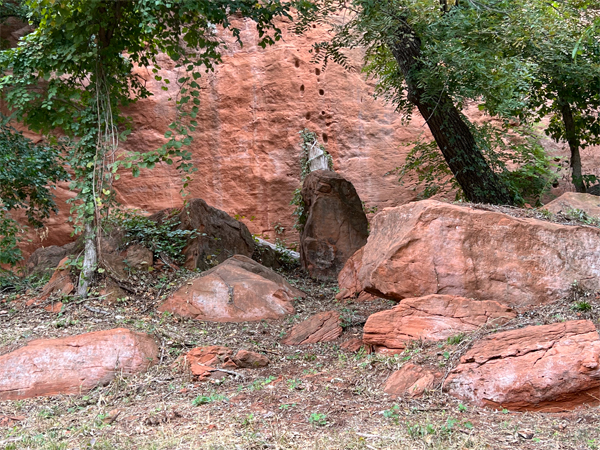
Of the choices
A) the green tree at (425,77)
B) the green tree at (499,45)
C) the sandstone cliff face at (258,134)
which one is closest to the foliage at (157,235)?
the green tree at (425,77)

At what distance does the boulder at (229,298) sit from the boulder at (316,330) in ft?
2.43

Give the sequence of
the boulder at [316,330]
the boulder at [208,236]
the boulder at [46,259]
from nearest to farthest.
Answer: the boulder at [316,330], the boulder at [208,236], the boulder at [46,259]

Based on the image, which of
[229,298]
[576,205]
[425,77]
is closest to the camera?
[229,298]

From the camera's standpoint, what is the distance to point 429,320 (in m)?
Answer: 4.76

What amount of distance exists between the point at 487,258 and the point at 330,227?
14.1ft

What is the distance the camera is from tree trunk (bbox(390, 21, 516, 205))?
7.83 metres

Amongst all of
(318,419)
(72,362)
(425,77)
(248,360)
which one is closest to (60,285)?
(72,362)

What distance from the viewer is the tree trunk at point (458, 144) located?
7828 mm

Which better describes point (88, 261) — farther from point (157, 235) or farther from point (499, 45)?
point (499, 45)

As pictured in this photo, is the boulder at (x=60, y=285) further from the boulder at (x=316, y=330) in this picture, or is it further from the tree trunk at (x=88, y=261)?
the boulder at (x=316, y=330)

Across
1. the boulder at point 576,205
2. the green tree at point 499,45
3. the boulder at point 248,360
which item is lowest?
the boulder at point 248,360

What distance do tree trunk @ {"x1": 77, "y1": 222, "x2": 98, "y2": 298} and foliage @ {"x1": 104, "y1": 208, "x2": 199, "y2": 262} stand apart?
1.03 metres

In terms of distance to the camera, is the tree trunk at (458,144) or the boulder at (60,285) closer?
the boulder at (60,285)

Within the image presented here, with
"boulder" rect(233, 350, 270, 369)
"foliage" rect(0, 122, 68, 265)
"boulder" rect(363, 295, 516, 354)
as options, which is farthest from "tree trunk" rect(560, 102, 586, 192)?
"foliage" rect(0, 122, 68, 265)
